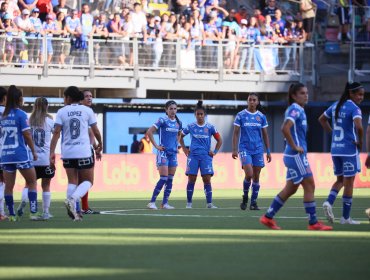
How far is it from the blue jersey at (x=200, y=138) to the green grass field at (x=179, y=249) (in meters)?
4.28

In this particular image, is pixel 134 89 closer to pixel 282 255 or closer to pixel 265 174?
pixel 265 174

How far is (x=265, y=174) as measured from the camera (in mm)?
33594

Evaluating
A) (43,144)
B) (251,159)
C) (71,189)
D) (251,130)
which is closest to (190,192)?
(251,159)

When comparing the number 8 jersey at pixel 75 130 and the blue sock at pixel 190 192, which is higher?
the number 8 jersey at pixel 75 130

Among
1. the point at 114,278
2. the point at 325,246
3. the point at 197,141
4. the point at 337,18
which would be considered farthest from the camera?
the point at 337,18

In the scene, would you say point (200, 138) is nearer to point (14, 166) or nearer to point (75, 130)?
point (75, 130)

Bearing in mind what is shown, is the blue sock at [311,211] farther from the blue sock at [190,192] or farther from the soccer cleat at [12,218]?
the blue sock at [190,192]

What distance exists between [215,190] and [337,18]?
9.82 m

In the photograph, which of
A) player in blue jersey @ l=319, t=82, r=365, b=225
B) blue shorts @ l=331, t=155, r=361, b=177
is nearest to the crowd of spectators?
player in blue jersey @ l=319, t=82, r=365, b=225

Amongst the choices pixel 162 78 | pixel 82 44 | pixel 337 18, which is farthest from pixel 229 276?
pixel 337 18

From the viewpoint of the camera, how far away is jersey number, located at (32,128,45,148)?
55.2ft

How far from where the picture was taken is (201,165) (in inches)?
841

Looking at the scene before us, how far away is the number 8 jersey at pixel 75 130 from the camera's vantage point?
1570 cm

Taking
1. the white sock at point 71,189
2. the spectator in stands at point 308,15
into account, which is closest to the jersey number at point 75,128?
the white sock at point 71,189
